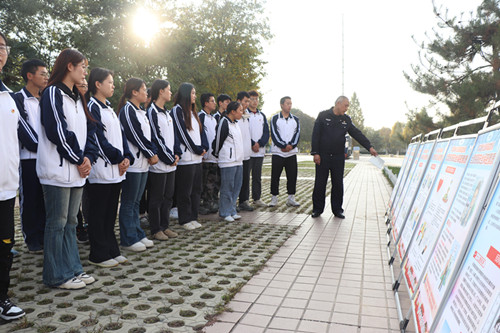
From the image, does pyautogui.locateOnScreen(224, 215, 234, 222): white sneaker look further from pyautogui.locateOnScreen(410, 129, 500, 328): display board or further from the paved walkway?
pyautogui.locateOnScreen(410, 129, 500, 328): display board

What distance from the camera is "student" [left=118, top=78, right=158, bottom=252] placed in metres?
4.88

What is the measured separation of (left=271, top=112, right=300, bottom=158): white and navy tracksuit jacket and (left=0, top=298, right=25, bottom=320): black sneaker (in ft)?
20.6

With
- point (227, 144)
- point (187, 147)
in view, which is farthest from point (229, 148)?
point (187, 147)

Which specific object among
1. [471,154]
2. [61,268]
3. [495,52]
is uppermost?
[495,52]

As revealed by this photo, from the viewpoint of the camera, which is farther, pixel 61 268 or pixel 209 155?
pixel 209 155

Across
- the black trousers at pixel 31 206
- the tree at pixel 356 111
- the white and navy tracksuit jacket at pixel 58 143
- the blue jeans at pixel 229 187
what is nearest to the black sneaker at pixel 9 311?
the white and navy tracksuit jacket at pixel 58 143

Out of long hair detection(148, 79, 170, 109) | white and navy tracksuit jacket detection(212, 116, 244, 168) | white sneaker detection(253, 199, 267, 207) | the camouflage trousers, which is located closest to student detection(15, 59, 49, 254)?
long hair detection(148, 79, 170, 109)

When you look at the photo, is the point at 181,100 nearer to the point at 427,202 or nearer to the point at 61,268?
the point at 61,268

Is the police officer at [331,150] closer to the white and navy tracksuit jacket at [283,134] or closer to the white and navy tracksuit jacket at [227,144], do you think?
the white and navy tracksuit jacket at [283,134]

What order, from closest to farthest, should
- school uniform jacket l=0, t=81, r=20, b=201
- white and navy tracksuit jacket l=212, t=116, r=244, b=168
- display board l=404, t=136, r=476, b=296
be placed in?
display board l=404, t=136, r=476, b=296
school uniform jacket l=0, t=81, r=20, b=201
white and navy tracksuit jacket l=212, t=116, r=244, b=168

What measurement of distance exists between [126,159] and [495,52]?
1376cm

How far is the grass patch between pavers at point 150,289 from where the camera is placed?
9.82ft

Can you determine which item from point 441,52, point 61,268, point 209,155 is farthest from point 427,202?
point 441,52

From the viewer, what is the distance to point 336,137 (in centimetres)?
753
